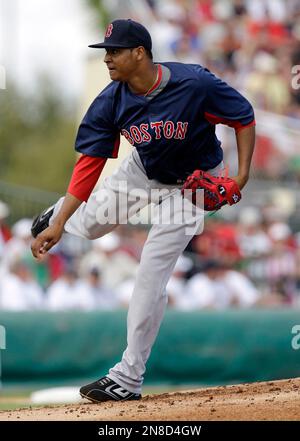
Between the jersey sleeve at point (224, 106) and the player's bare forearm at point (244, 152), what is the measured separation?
0.13ft

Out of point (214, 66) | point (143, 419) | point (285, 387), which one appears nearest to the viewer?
point (143, 419)

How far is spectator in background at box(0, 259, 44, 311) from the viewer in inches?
431

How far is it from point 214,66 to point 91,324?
7.18 m

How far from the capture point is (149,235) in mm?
5445

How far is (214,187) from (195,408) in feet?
3.87

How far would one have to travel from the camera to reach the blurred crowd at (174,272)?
36.7 feet

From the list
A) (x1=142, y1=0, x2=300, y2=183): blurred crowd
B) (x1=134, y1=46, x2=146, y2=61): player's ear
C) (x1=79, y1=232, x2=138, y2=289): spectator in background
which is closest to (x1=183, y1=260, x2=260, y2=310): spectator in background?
(x1=79, y1=232, x2=138, y2=289): spectator in background

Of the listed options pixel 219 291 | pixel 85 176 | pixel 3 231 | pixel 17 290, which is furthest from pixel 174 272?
pixel 85 176

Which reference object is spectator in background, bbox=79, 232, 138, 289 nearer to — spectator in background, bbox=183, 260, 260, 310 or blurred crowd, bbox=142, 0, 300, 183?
spectator in background, bbox=183, 260, 260, 310

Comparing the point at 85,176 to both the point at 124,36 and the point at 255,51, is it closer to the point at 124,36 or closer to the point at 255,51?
the point at 124,36

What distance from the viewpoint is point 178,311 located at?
32.7 feet

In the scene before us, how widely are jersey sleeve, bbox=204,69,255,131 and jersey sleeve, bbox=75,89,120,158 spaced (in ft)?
1.80

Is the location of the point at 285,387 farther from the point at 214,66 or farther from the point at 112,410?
the point at 214,66

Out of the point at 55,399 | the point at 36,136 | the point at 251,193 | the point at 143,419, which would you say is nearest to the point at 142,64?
the point at 143,419
